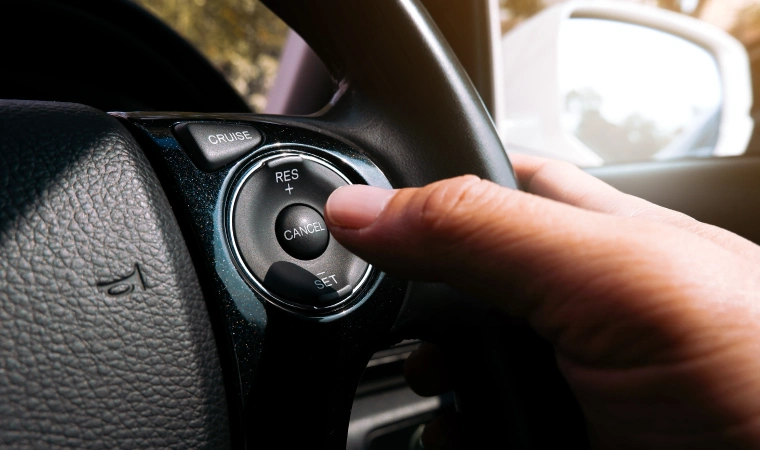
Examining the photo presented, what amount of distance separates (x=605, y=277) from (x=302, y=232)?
1.38 feet

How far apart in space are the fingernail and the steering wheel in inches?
2.4

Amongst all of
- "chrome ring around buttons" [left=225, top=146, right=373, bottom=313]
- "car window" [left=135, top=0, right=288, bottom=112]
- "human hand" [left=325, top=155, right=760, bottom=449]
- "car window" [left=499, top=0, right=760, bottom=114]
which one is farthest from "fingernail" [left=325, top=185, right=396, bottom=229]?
"car window" [left=499, top=0, right=760, bottom=114]

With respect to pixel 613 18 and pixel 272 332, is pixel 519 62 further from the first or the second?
pixel 272 332

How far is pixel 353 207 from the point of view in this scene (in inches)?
30.7

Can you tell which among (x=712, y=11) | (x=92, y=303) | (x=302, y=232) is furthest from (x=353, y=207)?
(x=712, y=11)

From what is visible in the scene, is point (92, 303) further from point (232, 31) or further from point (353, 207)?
point (232, 31)

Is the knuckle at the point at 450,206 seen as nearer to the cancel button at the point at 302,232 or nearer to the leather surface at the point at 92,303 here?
the cancel button at the point at 302,232

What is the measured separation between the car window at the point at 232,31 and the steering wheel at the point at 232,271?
7719 millimetres

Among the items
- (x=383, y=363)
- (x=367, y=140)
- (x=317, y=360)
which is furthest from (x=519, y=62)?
(x=317, y=360)

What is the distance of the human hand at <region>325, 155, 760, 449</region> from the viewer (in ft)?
2.44

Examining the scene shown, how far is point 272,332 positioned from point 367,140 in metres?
0.38

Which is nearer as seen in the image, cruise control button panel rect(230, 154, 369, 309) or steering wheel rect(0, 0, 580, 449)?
steering wheel rect(0, 0, 580, 449)

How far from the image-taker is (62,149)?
0.66m

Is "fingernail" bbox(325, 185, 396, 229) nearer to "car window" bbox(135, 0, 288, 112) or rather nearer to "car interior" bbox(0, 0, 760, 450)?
"car interior" bbox(0, 0, 760, 450)
